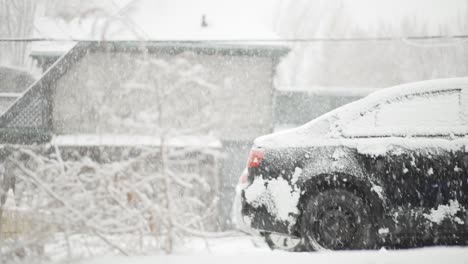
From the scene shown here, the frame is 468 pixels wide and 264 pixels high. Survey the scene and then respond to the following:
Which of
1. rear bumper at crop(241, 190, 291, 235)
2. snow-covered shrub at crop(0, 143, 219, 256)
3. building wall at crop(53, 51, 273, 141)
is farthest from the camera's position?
building wall at crop(53, 51, 273, 141)

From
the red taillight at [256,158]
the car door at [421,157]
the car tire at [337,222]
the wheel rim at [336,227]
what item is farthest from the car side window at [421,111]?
the red taillight at [256,158]

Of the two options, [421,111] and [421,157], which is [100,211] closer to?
[421,157]

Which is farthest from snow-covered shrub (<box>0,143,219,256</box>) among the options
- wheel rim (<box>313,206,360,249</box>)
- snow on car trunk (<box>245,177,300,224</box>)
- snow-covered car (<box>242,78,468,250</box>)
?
wheel rim (<box>313,206,360,249</box>)

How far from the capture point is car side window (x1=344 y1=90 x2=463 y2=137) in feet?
13.3

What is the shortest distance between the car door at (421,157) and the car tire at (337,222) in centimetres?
30

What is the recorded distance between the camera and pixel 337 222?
13.3 ft

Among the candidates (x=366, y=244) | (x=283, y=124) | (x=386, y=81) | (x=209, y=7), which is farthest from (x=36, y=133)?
(x=386, y=81)

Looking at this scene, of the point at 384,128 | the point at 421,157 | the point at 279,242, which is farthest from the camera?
the point at 279,242

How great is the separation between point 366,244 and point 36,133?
1037 cm

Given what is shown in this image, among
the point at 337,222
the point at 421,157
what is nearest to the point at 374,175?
the point at 421,157

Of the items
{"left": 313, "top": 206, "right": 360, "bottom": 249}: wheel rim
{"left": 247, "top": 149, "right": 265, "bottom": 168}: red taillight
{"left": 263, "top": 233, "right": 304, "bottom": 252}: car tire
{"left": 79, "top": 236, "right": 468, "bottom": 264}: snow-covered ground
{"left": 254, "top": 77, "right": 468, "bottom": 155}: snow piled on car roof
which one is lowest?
{"left": 263, "top": 233, "right": 304, "bottom": 252}: car tire

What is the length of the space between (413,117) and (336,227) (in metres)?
1.38

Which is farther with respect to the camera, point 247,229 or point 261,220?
point 247,229

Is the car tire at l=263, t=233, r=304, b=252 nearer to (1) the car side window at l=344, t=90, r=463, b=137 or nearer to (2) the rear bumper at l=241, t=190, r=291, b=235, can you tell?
(2) the rear bumper at l=241, t=190, r=291, b=235
